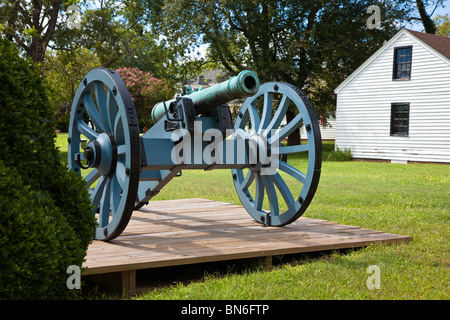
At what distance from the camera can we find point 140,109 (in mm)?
30750

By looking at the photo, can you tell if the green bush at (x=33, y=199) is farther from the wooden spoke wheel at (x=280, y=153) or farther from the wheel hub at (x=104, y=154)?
the wooden spoke wheel at (x=280, y=153)

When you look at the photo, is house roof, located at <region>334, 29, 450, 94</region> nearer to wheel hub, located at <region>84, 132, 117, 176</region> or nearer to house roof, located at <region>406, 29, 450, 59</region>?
house roof, located at <region>406, 29, 450, 59</region>

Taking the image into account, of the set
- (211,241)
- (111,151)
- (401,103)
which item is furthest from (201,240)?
(401,103)

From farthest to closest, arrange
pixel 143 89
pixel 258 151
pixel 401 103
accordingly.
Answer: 1. pixel 143 89
2. pixel 401 103
3. pixel 258 151

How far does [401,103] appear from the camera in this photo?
19359mm

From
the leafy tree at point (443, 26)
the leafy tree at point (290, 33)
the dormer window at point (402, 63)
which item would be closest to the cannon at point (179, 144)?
the dormer window at point (402, 63)

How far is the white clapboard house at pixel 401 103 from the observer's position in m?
18.1

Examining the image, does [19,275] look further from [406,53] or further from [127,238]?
[406,53]

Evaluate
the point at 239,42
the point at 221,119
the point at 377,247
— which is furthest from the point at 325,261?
the point at 239,42

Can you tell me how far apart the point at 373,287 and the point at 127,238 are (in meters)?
2.30

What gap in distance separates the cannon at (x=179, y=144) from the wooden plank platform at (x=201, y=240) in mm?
252

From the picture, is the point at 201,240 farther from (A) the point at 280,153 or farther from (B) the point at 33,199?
(B) the point at 33,199

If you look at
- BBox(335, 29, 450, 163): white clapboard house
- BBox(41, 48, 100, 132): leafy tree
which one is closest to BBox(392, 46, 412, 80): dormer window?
BBox(335, 29, 450, 163): white clapboard house

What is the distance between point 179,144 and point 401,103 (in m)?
16.3
